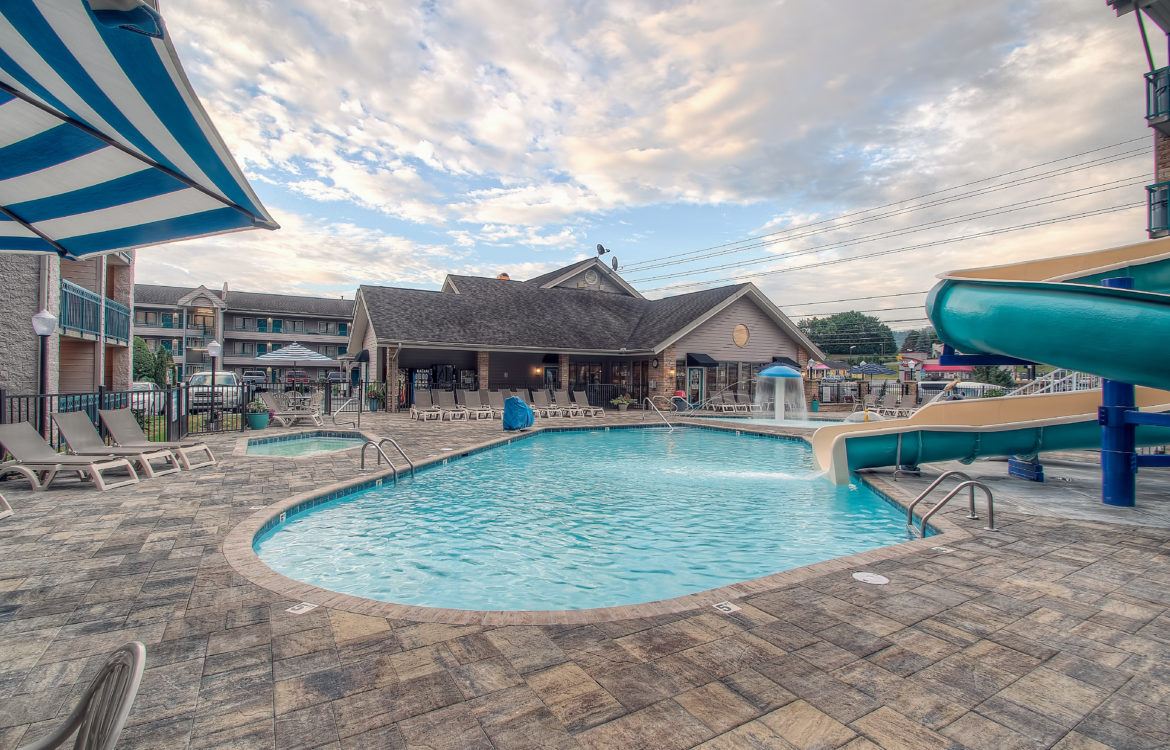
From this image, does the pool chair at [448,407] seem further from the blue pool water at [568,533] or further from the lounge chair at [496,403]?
the blue pool water at [568,533]

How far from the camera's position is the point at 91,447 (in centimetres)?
770

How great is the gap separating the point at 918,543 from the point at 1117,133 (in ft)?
87.0

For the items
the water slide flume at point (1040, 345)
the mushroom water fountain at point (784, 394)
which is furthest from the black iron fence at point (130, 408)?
the mushroom water fountain at point (784, 394)

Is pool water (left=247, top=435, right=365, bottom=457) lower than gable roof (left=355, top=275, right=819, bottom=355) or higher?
lower

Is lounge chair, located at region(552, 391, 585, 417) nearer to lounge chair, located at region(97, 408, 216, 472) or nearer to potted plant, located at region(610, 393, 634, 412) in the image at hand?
potted plant, located at region(610, 393, 634, 412)

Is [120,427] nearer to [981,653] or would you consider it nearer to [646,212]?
[981,653]

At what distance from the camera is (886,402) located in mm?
24812

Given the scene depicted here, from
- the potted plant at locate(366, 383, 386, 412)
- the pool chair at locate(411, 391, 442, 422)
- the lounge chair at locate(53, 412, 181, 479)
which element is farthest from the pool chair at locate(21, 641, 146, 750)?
the potted plant at locate(366, 383, 386, 412)

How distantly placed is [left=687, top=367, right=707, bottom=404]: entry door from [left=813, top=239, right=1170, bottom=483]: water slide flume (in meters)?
14.8

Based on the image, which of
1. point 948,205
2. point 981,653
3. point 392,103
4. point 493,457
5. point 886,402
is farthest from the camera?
point 948,205

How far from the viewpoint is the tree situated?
96.2m

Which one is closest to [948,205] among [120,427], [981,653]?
[981,653]

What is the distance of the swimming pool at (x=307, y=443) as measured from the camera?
11.8m

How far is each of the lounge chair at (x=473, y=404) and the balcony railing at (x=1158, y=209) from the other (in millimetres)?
18650
